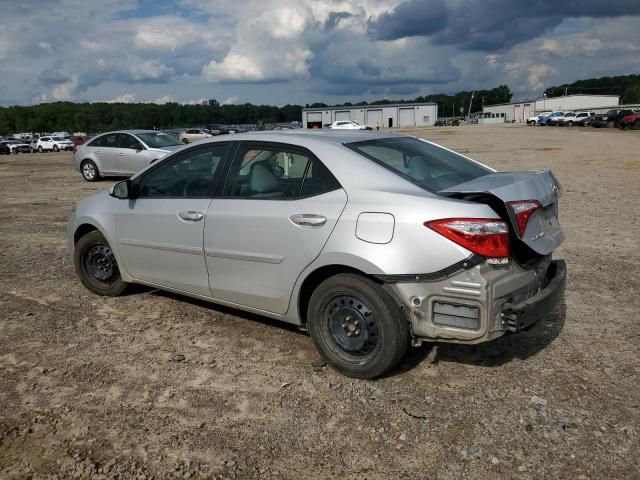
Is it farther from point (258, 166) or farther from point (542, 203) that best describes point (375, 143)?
point (542, 203)

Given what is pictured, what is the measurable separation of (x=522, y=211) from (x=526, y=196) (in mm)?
160

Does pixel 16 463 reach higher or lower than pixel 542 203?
lower

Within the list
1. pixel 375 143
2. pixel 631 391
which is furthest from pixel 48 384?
pixel 631 391

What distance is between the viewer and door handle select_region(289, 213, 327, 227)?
3623 millimetres

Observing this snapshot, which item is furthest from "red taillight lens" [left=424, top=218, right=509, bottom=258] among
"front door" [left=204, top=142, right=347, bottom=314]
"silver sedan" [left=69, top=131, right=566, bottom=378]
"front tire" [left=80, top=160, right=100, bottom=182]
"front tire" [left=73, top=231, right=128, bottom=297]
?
"front tire" [left=80, top=160, right=100, bottom=182]

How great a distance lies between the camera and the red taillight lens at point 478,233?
3162 millimetres

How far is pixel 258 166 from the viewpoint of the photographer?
4.19 m

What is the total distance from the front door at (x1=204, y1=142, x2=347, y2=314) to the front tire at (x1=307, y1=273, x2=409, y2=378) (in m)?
0.27

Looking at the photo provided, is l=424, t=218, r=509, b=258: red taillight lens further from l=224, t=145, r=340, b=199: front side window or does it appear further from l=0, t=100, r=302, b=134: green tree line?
l=0, t=100, r=302, b=134: green tree line

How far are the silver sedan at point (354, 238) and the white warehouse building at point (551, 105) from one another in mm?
108827

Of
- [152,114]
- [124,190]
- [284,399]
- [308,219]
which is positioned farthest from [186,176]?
[152,114]

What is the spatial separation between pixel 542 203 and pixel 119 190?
3.56 metres

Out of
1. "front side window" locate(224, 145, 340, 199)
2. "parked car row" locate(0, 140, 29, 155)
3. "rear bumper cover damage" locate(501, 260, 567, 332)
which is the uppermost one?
"front side window" locate(224, 145, 340, 199)

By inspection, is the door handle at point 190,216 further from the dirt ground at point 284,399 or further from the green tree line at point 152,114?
the green tree line at point 152,114
